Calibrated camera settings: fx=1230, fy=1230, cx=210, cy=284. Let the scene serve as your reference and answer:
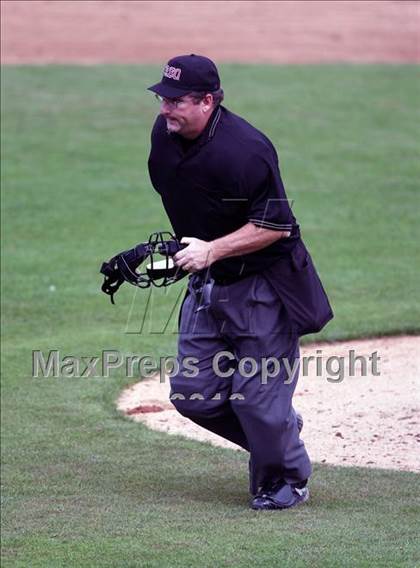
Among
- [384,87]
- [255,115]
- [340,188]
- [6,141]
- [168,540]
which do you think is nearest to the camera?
[168,540]

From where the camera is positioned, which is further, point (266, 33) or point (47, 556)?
point (266, 33)

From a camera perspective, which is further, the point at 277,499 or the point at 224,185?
the point at 277,499

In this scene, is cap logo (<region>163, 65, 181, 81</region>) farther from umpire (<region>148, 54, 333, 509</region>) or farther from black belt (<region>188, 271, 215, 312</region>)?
black belt (<region>188, 271, 215, 312</region>)

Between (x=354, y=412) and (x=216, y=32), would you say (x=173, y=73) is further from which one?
(x=216, y=32)

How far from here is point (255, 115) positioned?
18.9m

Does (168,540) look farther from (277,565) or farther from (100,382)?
(100,382)

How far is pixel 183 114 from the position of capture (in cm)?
553

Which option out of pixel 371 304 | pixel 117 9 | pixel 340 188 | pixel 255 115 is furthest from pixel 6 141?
pixel 371 304

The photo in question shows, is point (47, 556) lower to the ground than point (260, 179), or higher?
lower

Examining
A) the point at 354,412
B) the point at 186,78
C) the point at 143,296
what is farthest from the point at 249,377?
the point at 143,296

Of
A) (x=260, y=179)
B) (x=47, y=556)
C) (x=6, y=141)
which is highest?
(x=260, y=179)

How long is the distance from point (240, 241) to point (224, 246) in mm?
76

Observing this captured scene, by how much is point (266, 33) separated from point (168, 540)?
20.5 m
